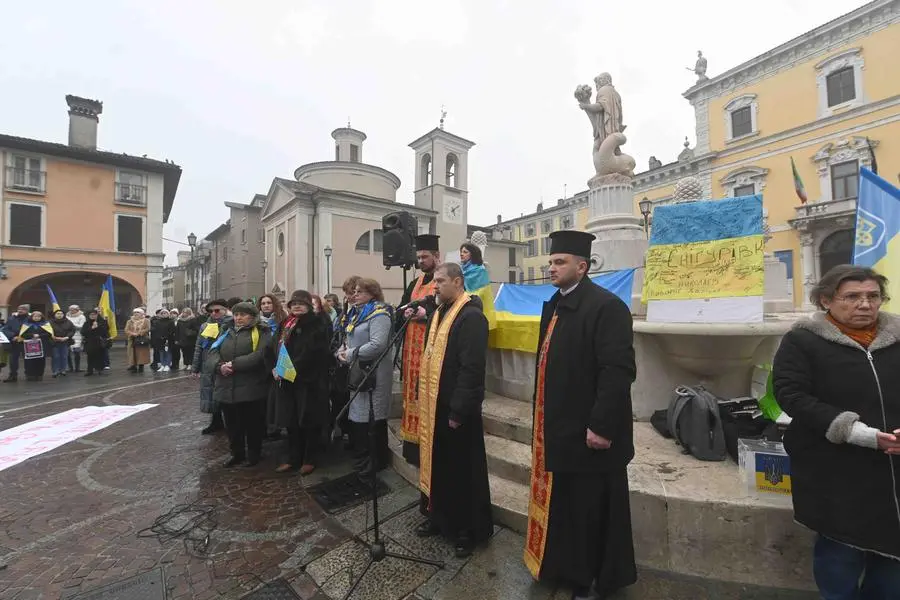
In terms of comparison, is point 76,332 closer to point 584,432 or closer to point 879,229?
point 584,432

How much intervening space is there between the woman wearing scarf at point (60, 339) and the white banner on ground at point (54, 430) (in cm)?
522

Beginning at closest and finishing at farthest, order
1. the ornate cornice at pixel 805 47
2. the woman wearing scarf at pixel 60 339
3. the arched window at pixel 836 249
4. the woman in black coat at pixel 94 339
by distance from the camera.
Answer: the woman wearing scarf at pixel 60 339 → the woman in black coat at pixel 94 339 → the ornate cornice at pixel 805 47 → the arched window at pixel 836 249

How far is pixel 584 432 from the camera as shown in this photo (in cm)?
223

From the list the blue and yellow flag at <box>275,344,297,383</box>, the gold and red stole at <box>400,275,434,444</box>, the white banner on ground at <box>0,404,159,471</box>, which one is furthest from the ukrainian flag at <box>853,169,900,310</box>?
the white banner on ground at <box>0,404,159,471</box>

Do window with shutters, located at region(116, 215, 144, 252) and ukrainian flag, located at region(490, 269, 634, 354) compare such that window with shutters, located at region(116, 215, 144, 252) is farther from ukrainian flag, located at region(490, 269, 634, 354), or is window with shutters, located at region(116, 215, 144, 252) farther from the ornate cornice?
the ornate cornice

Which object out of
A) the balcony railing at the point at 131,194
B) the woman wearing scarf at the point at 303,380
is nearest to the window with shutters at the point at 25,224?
the balcony railing at the point at 131,194

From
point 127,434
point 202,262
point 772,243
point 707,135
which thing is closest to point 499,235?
point 707,135

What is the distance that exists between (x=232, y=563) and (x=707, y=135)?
32.2 meters

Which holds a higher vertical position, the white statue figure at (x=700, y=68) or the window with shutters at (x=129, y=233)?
the white statue figure at (x=700, y=68)

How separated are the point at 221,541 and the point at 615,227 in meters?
5.92

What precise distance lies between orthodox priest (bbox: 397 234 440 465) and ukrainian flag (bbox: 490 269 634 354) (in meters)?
1.02

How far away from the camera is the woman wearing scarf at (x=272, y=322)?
15.3ft

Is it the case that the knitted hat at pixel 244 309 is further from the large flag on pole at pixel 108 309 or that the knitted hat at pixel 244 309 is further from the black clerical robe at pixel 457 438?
the large flag on pole at pixel 108 309

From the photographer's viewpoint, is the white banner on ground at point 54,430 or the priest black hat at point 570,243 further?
the white banner on ground at point 54,430
